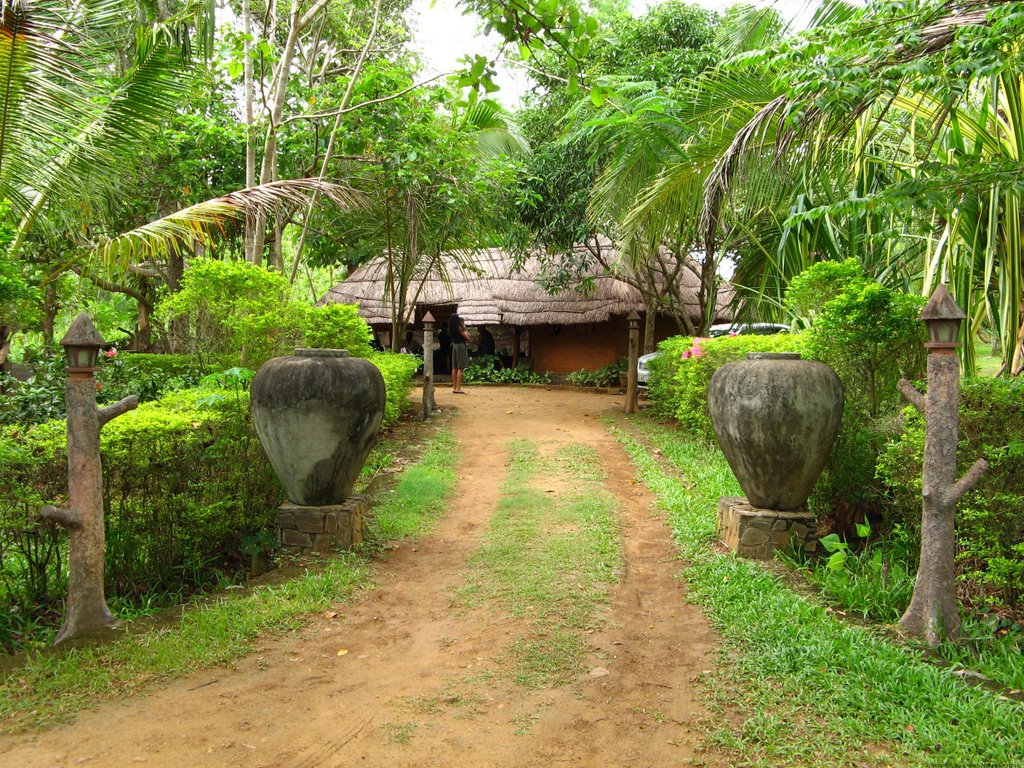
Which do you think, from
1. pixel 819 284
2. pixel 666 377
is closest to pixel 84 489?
pixel 819 284

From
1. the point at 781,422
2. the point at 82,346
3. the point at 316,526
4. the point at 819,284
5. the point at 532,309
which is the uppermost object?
the point at 532,309

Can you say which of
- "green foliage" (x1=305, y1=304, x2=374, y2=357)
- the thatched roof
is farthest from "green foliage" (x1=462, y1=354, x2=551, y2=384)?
"green foliage" (x1=305, y1=304, x2=374, y2=357)

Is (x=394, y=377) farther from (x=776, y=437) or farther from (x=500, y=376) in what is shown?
(x=500, y=376)

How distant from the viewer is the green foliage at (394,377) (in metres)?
9.38

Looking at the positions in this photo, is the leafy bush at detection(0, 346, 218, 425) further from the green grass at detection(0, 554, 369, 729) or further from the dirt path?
the dirt path

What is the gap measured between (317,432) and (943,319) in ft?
12.5

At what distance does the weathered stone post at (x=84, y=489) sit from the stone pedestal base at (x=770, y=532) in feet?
12.7

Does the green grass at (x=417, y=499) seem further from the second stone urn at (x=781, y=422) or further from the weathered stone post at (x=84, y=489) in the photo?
the second stone urn at (x=781, y=422)

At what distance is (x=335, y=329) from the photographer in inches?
344

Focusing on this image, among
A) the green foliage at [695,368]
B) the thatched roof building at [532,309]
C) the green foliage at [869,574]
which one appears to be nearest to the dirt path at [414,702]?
the green foliage at [869,574]

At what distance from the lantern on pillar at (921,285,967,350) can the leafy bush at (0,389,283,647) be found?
13.8ft

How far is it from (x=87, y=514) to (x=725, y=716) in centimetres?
326

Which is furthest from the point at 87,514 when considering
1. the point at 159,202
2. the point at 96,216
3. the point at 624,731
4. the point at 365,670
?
the point at 159,202

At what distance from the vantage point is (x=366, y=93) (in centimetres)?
918
